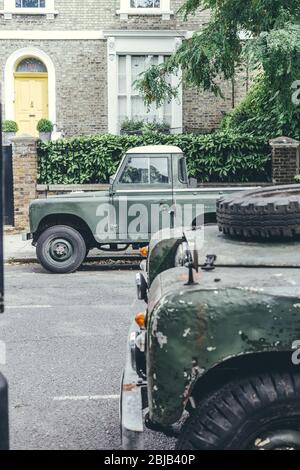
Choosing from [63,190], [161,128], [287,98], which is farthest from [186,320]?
[161,128]

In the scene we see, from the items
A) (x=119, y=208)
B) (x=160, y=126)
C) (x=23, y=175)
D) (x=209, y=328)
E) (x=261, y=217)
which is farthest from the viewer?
(x=160, y=126)

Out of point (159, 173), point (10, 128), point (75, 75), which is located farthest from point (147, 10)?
point (159, 173)

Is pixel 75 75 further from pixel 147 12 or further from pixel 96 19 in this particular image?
pixel 147 12

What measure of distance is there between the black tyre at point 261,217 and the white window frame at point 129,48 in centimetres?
1818

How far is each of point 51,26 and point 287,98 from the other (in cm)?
973

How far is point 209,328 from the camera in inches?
124

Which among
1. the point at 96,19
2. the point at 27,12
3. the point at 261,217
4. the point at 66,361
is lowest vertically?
the point at 66,361

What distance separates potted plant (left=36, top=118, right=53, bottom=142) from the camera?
2145cm

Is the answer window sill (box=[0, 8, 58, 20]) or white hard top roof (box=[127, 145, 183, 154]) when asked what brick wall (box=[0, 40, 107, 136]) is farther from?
white hard top roof (box=[127, 145, 183, 154])

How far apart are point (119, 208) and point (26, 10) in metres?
11.9

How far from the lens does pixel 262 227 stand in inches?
152

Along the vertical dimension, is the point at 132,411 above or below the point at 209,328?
below

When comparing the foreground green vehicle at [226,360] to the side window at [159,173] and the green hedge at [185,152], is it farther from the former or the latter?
the green hedge at [185,152]

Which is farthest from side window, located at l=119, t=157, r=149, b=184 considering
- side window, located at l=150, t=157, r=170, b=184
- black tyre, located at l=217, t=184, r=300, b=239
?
black tyre, located at l=217, t=184, r=300, b=239
